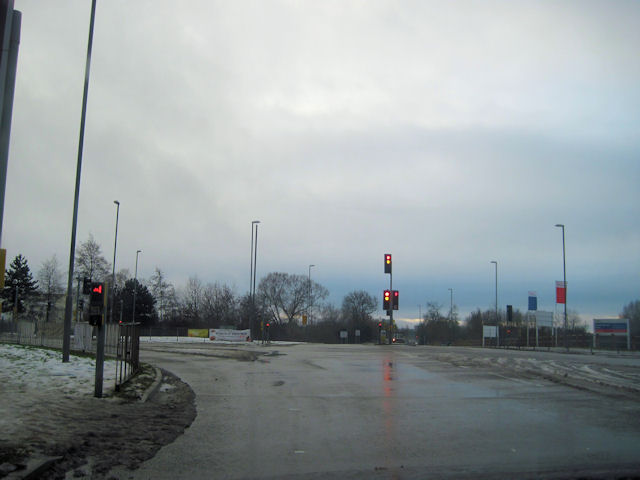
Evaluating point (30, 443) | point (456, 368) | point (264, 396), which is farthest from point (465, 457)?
point (456, 368)

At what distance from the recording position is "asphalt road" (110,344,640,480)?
7031 millimetres

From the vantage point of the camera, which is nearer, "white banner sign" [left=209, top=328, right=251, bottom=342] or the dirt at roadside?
the dirt at roadside

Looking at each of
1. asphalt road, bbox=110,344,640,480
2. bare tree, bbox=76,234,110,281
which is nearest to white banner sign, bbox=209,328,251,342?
bare tree, bbox=76,234,110,281

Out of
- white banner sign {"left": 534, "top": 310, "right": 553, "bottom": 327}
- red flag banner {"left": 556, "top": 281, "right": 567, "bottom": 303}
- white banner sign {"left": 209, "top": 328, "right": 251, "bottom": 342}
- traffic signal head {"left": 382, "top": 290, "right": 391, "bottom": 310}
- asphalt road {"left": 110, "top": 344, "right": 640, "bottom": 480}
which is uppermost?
red flag banner {"left": 556, "top": 281, "right": 567, "bottom": 303}

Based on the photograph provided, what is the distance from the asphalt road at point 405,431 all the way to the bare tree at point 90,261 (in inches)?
2260

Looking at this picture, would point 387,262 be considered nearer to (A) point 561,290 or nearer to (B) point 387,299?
(B) point 387,299

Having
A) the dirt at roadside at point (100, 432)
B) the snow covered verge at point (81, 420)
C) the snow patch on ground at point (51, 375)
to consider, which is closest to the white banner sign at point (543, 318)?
the snow patch on ground at point (51, 375)

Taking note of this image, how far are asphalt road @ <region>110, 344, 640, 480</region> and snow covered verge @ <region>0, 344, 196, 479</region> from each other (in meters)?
0.44

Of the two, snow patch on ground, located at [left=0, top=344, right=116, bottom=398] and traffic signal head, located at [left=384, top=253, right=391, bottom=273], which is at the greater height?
traffic signal head, located at [left=384, top=253, right=391, bottom=273]

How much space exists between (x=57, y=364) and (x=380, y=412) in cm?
1150

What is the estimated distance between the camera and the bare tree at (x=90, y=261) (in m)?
68.8

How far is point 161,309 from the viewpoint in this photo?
105875 mm

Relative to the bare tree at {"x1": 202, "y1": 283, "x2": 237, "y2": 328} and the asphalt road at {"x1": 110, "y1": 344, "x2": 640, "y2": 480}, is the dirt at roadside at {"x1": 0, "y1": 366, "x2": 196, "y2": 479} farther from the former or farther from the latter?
the bare tree at {"x1": 202, "y1": 283, "x2": 237, "y2": 328}

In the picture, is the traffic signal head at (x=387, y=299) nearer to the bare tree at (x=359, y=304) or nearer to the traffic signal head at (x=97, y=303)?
the traffic signal head at (x=97, y=303)
